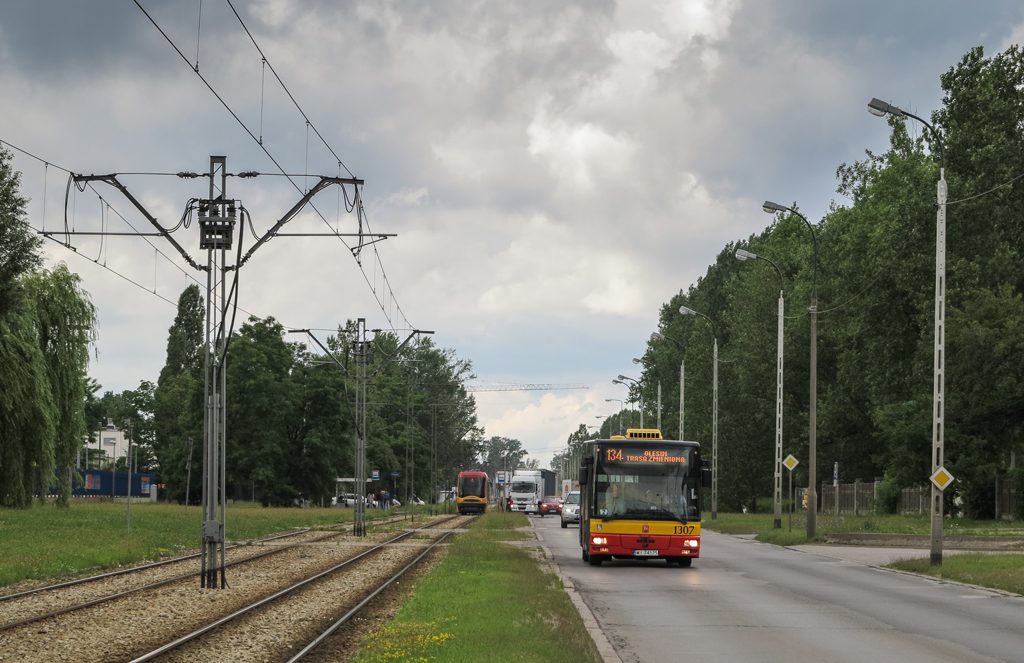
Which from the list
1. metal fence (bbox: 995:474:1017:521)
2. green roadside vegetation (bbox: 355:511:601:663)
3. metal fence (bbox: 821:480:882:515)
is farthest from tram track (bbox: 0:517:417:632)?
metal fence (bbox: 821:480:882:515)

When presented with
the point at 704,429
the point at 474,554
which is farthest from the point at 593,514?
the point at 704,429

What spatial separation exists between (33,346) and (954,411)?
34.3 m

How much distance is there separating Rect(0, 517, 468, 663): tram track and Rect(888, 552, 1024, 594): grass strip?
38.4ft

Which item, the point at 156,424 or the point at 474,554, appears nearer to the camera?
the point at 474,554

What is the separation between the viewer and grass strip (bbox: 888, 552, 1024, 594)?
22.7 meters

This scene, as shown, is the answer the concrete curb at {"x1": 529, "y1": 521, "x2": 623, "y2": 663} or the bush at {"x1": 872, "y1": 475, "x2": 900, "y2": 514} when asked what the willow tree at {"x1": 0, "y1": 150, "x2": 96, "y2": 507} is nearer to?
the concrete curb at {"x1": 529, "y1": 521, "x2": 623, "y2": 663}

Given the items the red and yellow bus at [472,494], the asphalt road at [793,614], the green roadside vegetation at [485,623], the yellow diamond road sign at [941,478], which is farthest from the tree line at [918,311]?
the green roadside vegetation at [485,623]

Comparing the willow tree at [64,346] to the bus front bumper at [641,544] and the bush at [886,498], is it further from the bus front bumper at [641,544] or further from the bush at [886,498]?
the bush at [886,498]

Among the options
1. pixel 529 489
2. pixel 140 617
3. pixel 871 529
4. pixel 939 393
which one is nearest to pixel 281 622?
pixel 140 617

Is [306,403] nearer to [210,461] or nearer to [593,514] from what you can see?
[593,514]

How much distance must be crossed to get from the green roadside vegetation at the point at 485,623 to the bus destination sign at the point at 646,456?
501 cm

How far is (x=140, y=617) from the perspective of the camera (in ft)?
53.4

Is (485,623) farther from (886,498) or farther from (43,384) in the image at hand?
(886,498)

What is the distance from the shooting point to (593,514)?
2767cm
